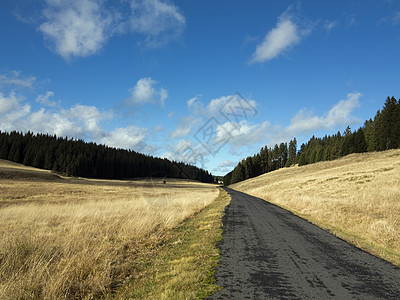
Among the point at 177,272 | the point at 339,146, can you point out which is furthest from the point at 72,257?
the point at 339,146

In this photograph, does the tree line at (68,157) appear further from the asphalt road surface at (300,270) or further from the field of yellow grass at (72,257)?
the asphalt road surface at (300,270)

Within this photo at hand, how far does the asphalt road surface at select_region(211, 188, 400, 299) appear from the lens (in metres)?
4.21

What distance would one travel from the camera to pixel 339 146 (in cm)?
8575

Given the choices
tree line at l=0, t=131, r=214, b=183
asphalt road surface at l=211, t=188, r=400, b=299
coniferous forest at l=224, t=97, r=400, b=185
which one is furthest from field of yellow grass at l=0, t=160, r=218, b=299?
tree line at l=0, t=131, r=214, b=183

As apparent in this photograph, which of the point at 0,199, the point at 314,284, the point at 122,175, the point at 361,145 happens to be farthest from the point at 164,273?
the point at 122,175

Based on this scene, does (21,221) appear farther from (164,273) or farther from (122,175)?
(122,175)

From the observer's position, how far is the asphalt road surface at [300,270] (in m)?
4.21

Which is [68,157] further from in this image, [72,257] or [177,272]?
[177,272]

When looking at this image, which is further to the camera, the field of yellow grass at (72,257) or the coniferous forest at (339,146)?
the coniferous forest at (339,146)

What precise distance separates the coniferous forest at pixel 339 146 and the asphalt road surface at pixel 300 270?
7235 cm

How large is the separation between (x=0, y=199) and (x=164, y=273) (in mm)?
23740

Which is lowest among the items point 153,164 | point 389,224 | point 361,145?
point 389,224

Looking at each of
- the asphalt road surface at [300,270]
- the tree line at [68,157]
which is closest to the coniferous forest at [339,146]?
the tree line at [68,157]

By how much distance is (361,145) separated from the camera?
74.0 metres
